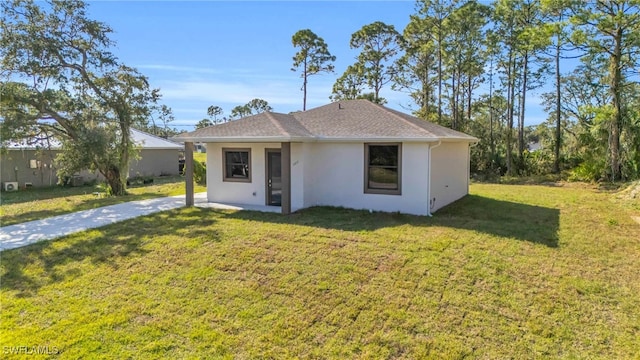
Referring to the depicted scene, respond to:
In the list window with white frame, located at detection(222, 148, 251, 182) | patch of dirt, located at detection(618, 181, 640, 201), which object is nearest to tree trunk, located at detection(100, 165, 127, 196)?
window with white frame, located at detection(222, 148, 251, 182)

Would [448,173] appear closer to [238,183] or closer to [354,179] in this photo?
[354,179]

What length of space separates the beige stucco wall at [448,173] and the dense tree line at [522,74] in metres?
8.03

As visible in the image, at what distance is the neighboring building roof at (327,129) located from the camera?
1015 centimetres

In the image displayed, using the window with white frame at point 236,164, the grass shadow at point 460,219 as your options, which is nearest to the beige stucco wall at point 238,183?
the window with white frame at point 236,164

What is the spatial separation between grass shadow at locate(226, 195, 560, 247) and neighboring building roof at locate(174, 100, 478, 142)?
2050 millimetres

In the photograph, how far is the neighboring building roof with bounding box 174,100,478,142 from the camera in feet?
33.3

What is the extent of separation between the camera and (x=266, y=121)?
11.6m

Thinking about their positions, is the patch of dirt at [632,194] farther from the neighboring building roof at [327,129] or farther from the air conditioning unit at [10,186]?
the air conditioning unit at [10,186]

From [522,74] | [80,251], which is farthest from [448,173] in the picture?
[522,74]

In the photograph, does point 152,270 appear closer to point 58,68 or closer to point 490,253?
point 490,253

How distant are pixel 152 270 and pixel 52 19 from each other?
11.9 m

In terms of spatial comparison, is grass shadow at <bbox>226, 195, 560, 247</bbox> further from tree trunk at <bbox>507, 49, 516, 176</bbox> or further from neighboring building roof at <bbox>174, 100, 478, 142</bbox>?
tree trunk at <bbox>507, 49, 516, 176</bbox>

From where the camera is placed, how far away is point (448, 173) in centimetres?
1209

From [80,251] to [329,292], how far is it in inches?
204
